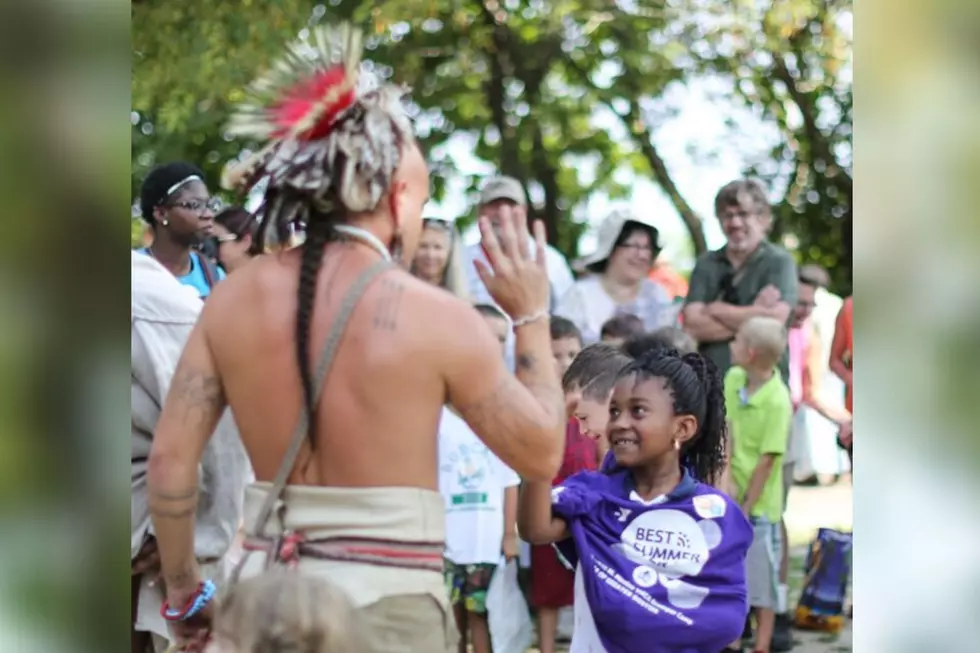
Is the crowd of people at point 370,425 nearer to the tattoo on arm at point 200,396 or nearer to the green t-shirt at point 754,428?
the tattoo on arm at point 200,396

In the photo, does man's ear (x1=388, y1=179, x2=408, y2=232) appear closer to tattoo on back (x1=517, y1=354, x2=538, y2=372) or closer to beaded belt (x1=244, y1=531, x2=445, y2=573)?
tattoo on back (x1=517, y1=354, x2=538, y2=372)

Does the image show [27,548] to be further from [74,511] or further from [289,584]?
[289,584]

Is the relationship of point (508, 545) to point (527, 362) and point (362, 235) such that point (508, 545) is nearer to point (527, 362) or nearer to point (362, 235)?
point (527, 362)

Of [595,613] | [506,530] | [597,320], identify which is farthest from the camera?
[597,320]

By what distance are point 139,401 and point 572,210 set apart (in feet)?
13.0

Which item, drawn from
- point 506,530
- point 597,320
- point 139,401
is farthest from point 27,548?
point 597,320

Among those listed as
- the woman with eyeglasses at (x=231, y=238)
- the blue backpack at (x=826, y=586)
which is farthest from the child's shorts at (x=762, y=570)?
the woman with eyeglasses at (x=231, y=238)

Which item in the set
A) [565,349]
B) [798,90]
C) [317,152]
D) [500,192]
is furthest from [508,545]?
[798,90]

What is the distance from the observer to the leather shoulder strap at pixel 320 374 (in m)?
3.02

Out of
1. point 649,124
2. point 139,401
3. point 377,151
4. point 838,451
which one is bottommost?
point 838,451

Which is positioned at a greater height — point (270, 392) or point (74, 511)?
point (270, 392)

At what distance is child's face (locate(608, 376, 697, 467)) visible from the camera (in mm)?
3510

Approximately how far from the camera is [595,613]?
136 inches

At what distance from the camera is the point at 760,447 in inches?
193
